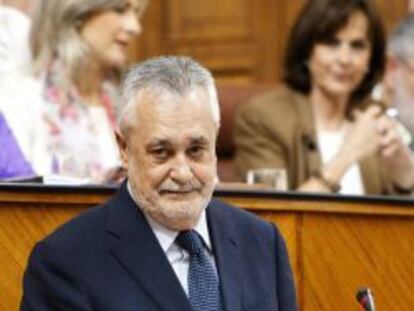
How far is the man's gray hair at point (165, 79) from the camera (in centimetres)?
225

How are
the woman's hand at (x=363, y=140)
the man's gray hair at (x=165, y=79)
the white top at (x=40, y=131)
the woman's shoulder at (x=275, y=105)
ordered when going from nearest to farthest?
the man's gray hair at (x=165, y=79), the white top at (x=40, y=131), the woman's hand at (x=363, y=140), the woman's shoulder at (x=275, y=105)

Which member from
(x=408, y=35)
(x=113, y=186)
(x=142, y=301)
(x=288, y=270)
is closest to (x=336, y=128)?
(x=408, y=35)

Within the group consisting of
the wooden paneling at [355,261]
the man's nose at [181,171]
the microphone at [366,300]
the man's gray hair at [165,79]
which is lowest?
the wooden paneling at [355,261]

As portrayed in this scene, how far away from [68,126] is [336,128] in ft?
2.58

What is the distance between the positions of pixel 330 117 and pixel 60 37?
826 mm

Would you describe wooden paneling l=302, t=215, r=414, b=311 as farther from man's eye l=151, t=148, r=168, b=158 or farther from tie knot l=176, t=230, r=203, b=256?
man's eye l=151, t=148, r=168, b=158

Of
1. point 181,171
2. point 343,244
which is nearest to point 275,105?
point 343,244

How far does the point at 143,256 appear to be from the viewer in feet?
7.55

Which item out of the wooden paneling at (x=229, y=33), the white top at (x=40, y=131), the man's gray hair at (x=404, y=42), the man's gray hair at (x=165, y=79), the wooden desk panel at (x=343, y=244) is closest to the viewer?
the man's gray hair at (x=165, y=79)

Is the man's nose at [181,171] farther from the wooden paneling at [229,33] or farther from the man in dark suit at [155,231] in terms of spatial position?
the wooden paneling at [229,33]

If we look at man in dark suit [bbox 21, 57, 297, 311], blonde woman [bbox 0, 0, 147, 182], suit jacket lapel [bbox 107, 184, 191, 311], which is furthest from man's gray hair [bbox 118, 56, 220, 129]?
blonde woman [bbox 0, 0, 147, 182]

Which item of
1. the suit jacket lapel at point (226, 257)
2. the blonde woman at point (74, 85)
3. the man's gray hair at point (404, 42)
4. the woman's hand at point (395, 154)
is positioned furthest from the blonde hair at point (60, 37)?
the suit jacket lapel at point (226, 257)

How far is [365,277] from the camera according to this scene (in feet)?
9.78

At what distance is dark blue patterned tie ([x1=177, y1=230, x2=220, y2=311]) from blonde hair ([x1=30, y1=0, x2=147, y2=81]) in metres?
1.55
